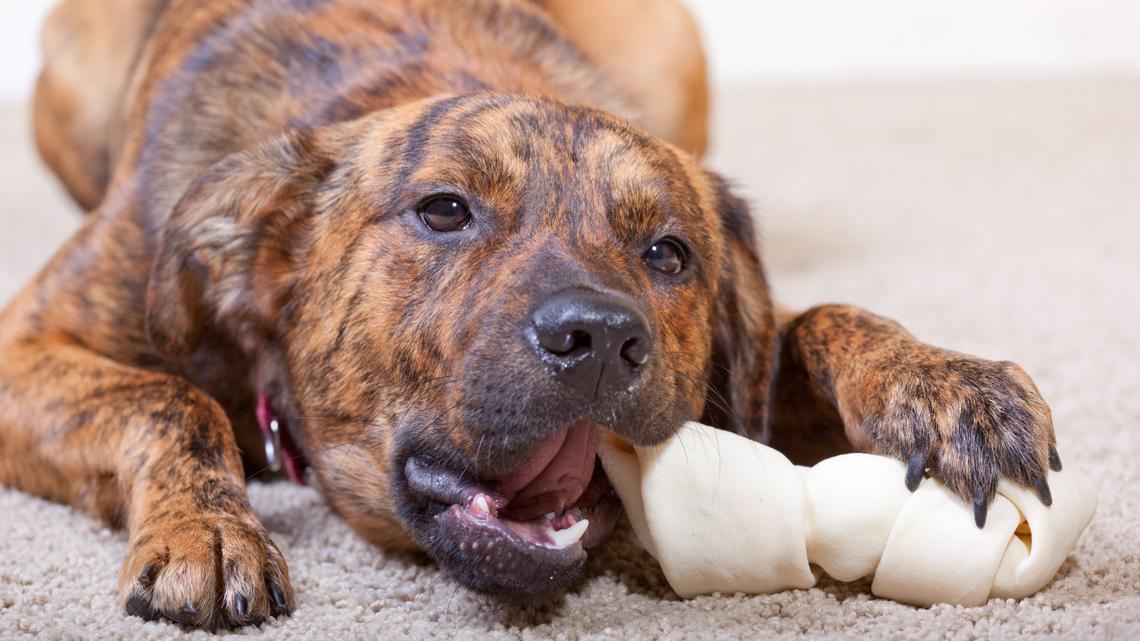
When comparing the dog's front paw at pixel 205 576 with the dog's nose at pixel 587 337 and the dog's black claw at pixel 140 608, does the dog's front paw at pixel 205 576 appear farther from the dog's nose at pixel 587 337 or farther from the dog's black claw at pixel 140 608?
the dog's nose at pixel 587 337

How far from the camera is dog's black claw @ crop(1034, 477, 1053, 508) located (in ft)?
6.17

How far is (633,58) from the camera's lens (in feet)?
13.4

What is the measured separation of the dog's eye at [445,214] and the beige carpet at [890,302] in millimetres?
573

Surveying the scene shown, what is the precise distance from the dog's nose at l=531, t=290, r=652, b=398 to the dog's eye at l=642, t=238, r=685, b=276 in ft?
1.36

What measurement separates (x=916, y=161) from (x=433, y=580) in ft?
13.6

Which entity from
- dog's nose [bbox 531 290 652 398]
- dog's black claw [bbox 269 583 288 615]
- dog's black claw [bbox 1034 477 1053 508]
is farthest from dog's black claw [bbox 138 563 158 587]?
dog's black claw [bbox 1034 477 1053 508]

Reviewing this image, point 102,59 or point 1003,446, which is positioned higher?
point 1003,446

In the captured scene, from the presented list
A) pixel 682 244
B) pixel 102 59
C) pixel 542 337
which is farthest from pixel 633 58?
pixel 542 337

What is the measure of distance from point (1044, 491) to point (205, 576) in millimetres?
1221

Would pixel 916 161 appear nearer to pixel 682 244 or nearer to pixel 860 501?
pixel 682 244

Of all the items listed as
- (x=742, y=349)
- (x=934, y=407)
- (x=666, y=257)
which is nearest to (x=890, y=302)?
(x=742, y=349)

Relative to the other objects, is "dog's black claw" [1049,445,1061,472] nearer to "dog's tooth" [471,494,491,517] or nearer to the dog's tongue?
the dog's tongue

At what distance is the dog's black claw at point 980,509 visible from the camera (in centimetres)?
188

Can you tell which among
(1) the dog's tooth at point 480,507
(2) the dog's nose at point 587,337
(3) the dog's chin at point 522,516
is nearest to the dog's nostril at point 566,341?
(2) the dog's nose at point 587,337
